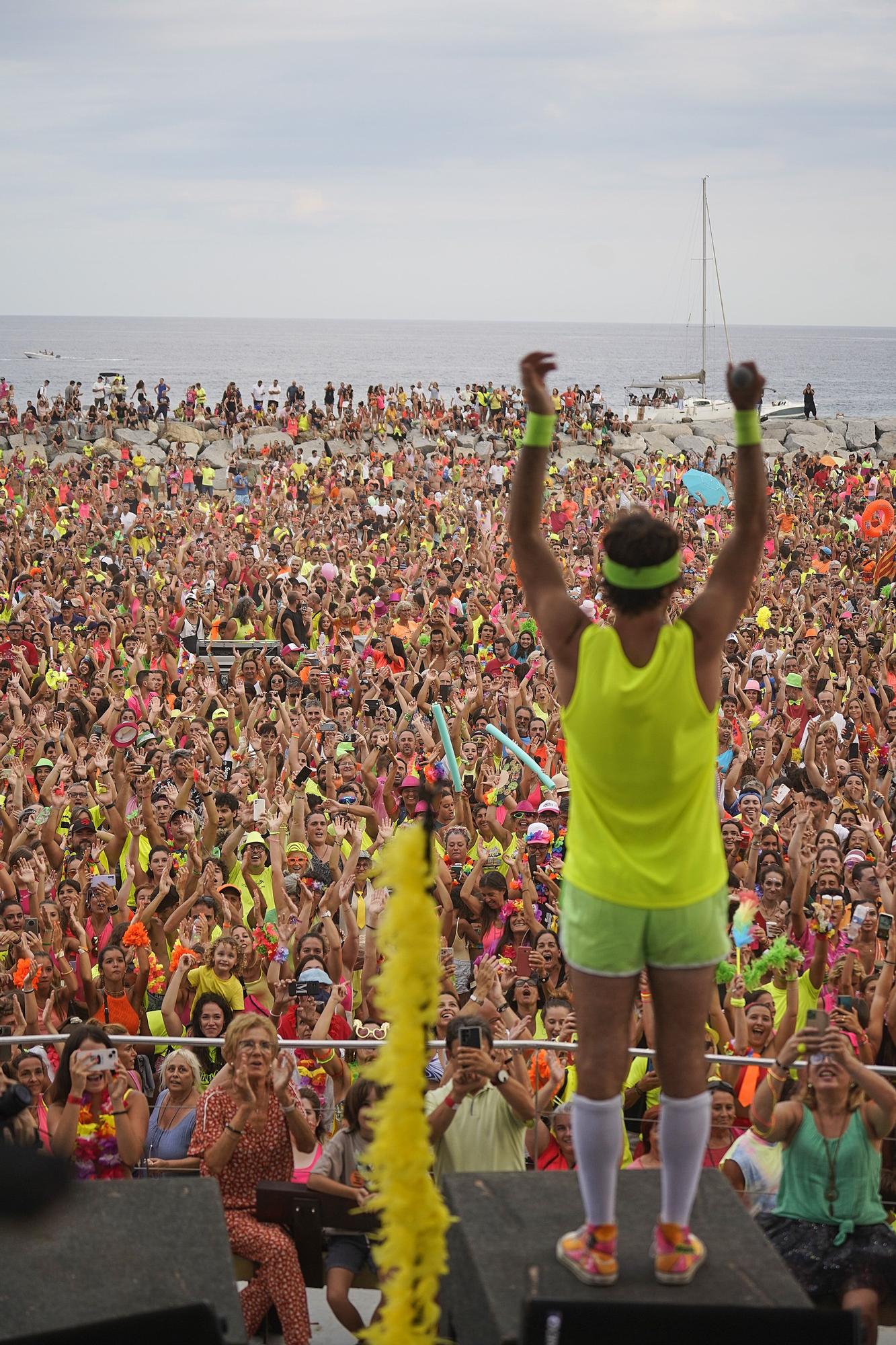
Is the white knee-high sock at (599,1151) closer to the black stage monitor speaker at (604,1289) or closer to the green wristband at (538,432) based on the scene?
the black stage monitor speaker at (604,1289)

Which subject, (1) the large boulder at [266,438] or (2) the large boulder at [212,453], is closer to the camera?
(2) the large boulder at [212,453]

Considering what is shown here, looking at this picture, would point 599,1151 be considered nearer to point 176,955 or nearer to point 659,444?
point 176,955

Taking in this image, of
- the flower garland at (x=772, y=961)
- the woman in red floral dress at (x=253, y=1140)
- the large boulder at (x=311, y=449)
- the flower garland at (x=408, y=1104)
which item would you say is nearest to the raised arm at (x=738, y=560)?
the flower garland at (x=408, y=1104)

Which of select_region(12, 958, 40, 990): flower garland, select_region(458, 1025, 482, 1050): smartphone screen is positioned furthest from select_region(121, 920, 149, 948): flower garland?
select_region(458, 1025, 482, 1050): smartphone screen

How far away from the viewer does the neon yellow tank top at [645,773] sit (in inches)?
124

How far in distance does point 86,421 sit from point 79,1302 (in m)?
34.8

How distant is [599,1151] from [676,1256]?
28cm

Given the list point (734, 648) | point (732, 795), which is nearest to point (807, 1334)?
point (732, 795)

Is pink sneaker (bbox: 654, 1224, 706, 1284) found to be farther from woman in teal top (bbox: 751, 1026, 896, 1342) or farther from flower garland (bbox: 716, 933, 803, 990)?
flower garland (bbox: 716, 933, 803, 990)

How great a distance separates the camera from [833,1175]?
14.4 ft

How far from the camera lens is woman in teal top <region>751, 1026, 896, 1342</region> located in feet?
13.8

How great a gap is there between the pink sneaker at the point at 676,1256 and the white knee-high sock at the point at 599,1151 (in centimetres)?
12

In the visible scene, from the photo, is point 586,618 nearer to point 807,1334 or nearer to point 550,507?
point 807,1334

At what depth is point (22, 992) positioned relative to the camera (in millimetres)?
6324
